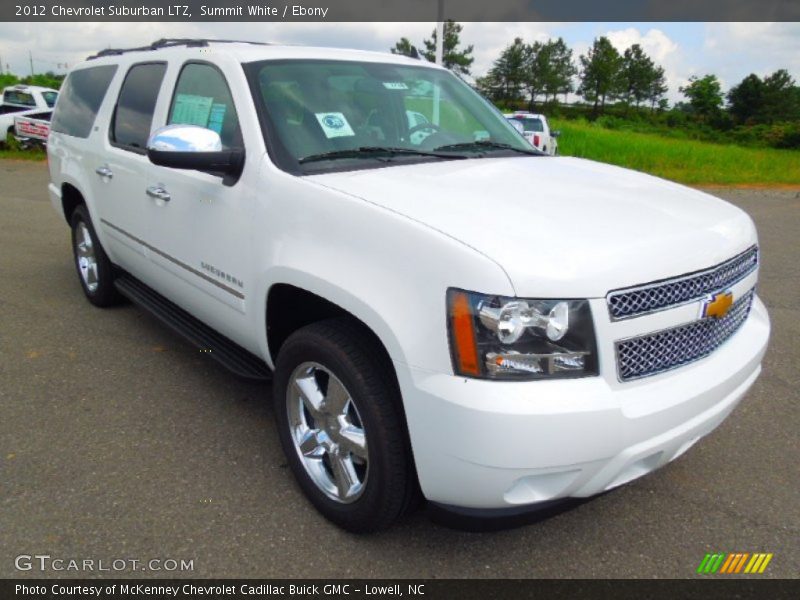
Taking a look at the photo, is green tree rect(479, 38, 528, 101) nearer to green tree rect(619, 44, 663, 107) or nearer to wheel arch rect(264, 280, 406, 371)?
green tree rect(619, 44, 663, 107)

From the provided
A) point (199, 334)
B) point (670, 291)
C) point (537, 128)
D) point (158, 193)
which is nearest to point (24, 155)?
point (537, 128)

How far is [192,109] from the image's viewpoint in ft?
11.4

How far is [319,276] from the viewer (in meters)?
2.39

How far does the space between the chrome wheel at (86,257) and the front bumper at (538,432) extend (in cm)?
389

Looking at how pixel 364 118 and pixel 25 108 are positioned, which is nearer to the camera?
pixel 364 118

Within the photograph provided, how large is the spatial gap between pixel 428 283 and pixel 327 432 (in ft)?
2.99

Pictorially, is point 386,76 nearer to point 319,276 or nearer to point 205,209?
point 205,209

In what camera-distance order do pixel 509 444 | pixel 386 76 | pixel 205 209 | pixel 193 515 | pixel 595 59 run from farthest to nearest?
1. pixel 595 59
2. pixel 386 76
3. pixel 205 209
4. pixel 193 515
5. pixel 509 444

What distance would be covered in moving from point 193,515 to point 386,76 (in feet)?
7.77

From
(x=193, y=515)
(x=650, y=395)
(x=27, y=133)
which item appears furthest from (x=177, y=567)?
(x=27, y=133)

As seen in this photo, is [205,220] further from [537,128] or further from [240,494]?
[537,128]

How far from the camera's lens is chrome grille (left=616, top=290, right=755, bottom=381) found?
207 centimetres
